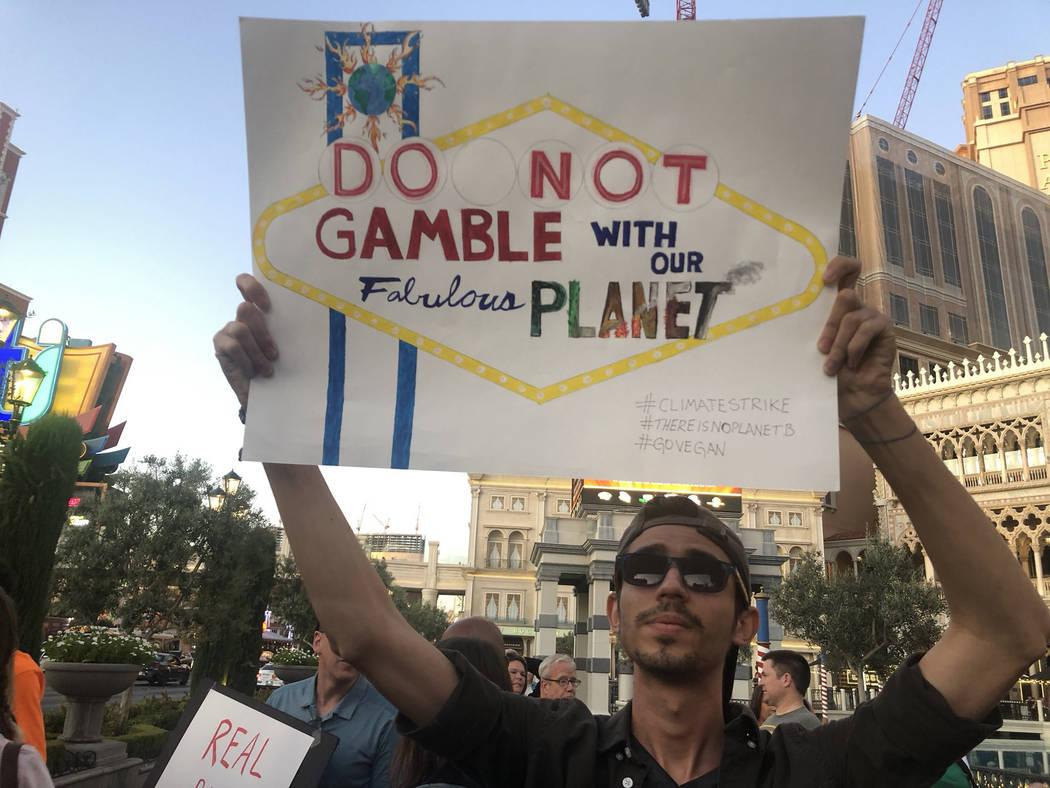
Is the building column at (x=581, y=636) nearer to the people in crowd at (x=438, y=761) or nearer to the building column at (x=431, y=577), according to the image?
the people in crowd at (x=438, y=761)

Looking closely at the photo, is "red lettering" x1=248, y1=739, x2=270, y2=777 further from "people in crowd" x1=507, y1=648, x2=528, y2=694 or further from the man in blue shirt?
"people in crowd" x1=507, y1=648, x2=528, y2=694

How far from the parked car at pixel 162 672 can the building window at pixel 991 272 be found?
5452 centimetres

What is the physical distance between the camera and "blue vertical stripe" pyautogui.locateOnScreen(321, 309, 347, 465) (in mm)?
1979

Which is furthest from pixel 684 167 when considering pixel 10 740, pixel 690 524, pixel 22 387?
pixel 22 387

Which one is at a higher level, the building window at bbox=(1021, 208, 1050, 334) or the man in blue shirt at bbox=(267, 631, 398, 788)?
the building window at bbox=(1021, 208, 1050, 334)

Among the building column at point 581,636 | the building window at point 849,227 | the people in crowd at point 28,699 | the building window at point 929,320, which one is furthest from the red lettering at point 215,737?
the building window at point 929,320

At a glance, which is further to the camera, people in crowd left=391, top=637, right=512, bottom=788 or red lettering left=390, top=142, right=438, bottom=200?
people in crowd left=391, top=637, right=512, bottom=788

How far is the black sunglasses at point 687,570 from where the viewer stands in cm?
196

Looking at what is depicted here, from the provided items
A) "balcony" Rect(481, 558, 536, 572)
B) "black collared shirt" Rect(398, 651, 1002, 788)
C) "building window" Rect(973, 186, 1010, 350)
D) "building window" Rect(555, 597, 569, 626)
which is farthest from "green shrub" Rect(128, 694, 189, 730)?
"building window" Rect(973, 186, 1010, 350)

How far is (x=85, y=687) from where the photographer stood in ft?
28.7

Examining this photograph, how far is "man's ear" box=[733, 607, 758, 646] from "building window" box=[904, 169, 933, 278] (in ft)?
192

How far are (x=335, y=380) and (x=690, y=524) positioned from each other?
38.3 inches

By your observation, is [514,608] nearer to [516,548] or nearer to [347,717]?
[516,548]

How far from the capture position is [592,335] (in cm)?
192
